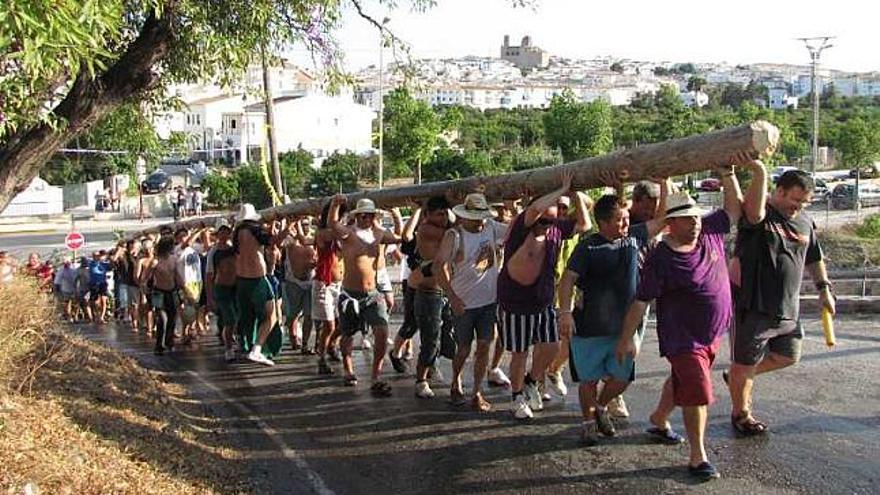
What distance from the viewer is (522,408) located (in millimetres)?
7473

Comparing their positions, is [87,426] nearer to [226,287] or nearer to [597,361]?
[597,361]

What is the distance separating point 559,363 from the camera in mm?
8406

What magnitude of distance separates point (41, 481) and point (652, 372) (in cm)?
593

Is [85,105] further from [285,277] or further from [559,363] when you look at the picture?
[559,363]

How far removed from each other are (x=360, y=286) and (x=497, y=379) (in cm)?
161

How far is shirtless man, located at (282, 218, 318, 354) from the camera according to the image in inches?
455

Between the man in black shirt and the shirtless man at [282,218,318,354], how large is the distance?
5.84 m

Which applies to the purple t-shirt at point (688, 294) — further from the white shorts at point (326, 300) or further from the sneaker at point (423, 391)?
the white shorts at point (326, 300)

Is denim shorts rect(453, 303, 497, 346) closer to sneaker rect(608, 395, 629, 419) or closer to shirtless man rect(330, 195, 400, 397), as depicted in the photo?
sneaker rect(608, 395, 629, 419)

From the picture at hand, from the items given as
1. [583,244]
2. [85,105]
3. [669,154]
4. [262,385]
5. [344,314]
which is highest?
[85,105]

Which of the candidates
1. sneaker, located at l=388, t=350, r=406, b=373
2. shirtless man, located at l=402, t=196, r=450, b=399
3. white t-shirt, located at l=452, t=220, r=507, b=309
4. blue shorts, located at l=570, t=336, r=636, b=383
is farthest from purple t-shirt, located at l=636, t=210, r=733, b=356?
sneaker, located at l=388, t=350, r=406, b=373

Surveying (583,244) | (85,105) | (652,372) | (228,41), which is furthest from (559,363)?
(85,105)

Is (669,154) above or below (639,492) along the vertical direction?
above

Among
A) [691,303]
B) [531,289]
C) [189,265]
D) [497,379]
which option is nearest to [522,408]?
[531,289]
